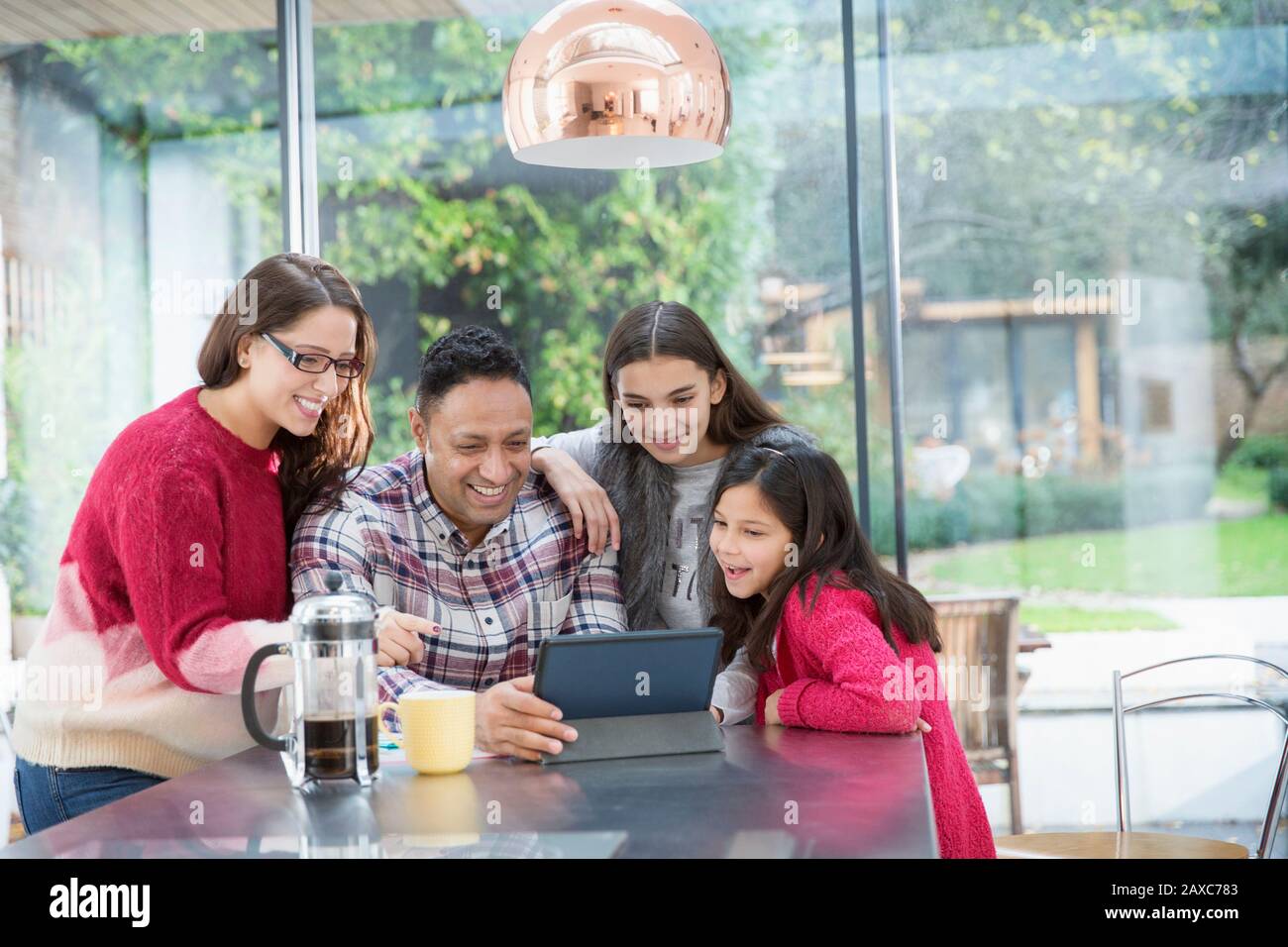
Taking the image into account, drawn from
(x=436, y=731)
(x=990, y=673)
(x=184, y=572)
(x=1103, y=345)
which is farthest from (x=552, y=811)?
(x=1103, y=345)

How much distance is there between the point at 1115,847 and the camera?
238 centimetres

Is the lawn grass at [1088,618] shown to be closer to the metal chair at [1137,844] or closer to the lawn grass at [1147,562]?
the lawn grass at [1147,562]

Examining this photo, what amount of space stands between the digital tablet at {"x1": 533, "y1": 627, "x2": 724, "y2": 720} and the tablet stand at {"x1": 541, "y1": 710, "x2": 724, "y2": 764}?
0.6 inches

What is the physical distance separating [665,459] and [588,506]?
0.59 feet

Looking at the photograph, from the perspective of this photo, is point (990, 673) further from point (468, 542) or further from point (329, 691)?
point (329, 691)

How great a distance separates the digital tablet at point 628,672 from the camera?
1.70m

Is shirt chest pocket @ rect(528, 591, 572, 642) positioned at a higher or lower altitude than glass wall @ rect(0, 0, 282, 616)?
lower

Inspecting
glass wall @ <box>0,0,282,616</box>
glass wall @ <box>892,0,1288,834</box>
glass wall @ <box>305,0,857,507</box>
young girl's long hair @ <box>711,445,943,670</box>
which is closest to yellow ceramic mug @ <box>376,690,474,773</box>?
young girl's long hair @ <box>711,445,943,670</box>

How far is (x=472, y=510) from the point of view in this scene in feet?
7.50

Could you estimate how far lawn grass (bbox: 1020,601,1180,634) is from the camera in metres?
4.48

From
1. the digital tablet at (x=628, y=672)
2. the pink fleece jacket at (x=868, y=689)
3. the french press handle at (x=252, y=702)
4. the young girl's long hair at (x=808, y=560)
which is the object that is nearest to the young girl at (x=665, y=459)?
the young girl's long hair at (x=808, y=560)

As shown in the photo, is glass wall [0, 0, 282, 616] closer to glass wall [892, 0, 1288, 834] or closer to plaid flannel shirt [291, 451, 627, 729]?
glass wall [892, 0, 1288, 834]
